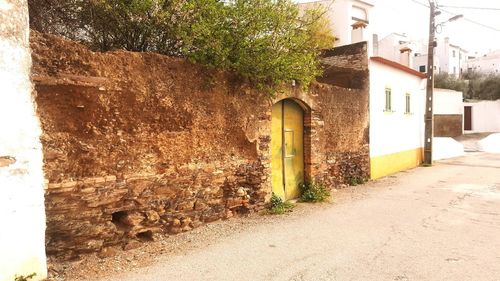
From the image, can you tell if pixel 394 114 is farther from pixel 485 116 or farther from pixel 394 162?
pixel 485 116

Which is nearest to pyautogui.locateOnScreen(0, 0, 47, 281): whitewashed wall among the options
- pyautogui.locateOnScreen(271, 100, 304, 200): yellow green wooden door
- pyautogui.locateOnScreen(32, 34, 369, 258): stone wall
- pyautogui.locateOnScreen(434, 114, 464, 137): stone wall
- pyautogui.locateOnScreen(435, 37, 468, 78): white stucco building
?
pyautogui.locateOnScreen(32, 34, 369, 258): stone wall

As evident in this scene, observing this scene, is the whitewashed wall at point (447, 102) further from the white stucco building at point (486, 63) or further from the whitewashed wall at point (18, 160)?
the whitewashed wall at point (18, 160)

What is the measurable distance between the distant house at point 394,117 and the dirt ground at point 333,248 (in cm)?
386

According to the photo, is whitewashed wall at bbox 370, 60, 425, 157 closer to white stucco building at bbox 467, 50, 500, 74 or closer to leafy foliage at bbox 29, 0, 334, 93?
leafy foliage at bbox 29, 0, 334, 93

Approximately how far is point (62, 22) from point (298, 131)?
5.14 m

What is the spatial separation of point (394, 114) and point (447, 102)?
16178mm

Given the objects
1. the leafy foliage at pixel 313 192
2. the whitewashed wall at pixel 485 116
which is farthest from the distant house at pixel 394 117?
the whitewashed wall at pixel 485 116

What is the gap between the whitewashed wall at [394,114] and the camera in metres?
11.2

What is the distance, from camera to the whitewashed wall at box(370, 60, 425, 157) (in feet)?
36.6

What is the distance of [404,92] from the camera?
44.3 ft

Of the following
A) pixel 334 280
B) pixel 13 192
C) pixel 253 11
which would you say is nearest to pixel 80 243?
pixel 13 192

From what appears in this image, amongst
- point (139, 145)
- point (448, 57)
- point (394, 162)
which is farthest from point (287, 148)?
point (448, 57)

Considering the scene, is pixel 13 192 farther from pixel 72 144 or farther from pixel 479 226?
pixel 479 226

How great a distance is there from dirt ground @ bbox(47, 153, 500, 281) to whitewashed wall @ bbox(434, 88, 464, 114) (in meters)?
19.5
